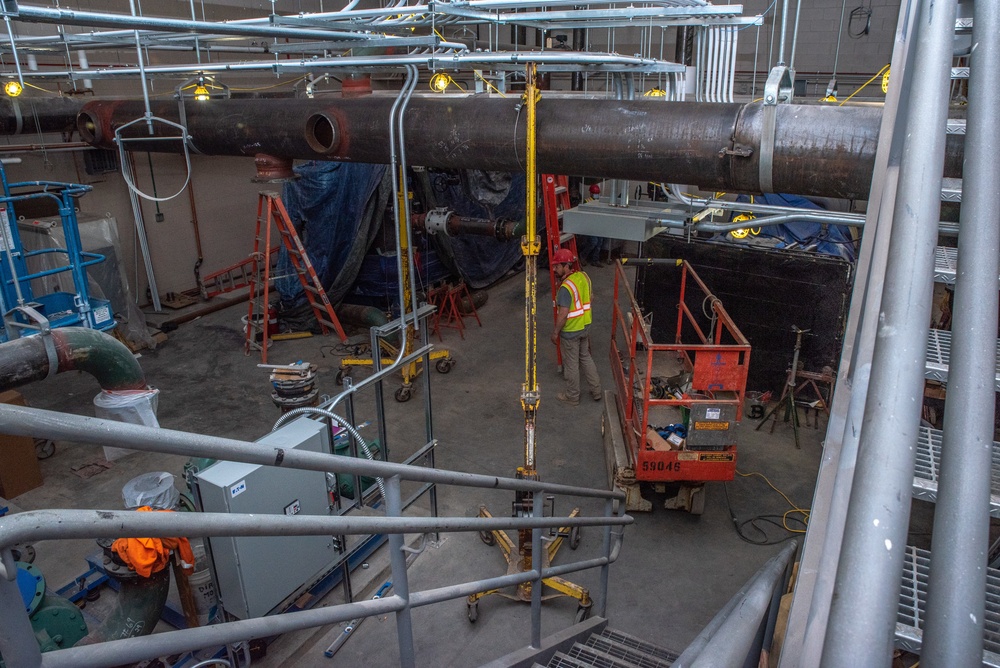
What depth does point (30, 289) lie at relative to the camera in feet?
22.5

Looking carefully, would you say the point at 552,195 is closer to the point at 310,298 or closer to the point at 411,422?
the point at 411,422

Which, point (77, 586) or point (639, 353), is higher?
point (639, 353)

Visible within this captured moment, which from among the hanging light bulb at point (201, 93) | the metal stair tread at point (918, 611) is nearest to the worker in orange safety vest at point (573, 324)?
the hanging light bulb at point (201, 93)

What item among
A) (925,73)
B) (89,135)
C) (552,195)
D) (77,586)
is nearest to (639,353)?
(552,195)

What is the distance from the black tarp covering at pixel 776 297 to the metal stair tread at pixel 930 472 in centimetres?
678

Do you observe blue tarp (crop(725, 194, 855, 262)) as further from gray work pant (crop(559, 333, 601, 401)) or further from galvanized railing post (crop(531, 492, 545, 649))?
galvanized railing post (crop(531, 492, 545, 649))

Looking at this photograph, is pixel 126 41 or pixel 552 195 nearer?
pixel 126 41

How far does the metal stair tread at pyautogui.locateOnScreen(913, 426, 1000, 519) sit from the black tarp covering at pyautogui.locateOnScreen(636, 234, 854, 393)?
6782 millimetres

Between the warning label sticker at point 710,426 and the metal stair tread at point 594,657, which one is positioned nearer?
the metal stair tread at point 594,657

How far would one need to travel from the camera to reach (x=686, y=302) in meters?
9.45

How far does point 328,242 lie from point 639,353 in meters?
5.38

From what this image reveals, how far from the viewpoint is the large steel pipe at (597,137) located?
370 cm

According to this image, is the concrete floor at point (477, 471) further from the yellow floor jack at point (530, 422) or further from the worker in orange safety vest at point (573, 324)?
the worker in orange safety vest at point (573, 324)

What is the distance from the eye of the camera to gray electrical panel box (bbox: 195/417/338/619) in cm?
447
